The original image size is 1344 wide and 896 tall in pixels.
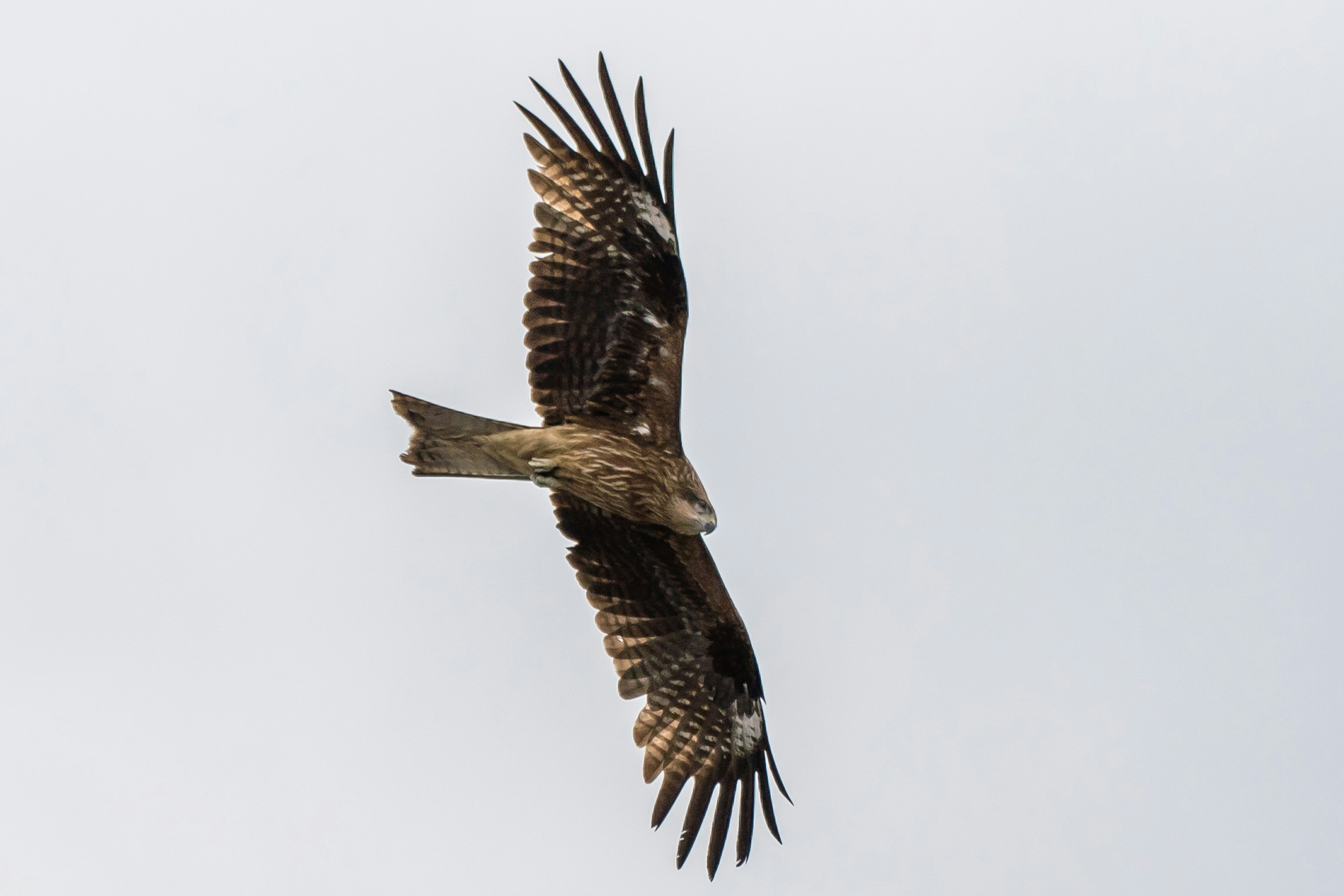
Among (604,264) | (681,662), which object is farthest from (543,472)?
(681,662)

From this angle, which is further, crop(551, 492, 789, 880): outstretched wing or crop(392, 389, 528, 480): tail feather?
crop(551, 492, 789, 880): outstretched wing

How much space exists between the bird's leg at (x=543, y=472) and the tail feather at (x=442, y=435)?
0.24m

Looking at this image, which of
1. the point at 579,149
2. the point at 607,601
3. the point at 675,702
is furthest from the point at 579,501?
the point at 579,149

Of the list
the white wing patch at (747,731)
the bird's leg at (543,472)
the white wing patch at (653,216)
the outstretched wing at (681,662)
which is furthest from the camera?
the white wing patch at (747,731)

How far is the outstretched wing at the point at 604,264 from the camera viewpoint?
9.63 m

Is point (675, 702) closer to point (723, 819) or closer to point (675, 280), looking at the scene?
point (723, 819)

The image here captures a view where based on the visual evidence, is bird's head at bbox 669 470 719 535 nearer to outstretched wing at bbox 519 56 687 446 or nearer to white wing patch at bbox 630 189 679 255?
outstretched wing at bbox 519 56 687 446

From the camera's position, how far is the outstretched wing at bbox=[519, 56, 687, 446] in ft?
31.6

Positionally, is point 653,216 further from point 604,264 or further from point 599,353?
point 599,353

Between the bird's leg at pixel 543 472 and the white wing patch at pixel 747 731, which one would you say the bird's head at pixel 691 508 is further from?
the white wing patch at pixel 747 731

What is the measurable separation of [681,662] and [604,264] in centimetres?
302

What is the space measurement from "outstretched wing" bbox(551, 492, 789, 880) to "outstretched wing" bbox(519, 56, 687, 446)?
1222mm

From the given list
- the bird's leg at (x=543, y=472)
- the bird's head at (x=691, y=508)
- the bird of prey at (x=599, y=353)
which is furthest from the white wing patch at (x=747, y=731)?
the bird's leg at (x=543, y=472)

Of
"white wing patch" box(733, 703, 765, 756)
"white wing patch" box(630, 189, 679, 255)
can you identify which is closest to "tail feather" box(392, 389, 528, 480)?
"white wing patch" box(630, 189, 679, 255)
